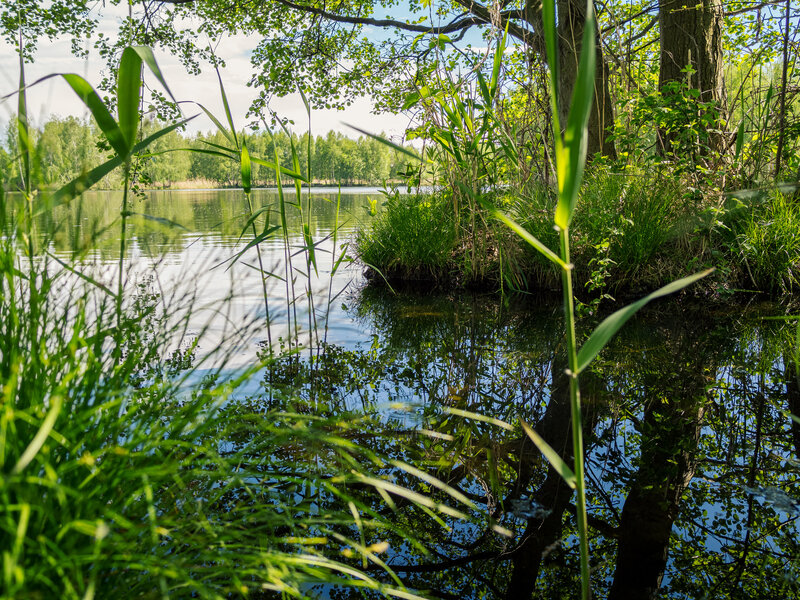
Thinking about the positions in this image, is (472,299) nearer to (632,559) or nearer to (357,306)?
(357,306)

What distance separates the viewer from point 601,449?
1.88 metres

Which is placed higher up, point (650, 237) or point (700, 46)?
point (700, 46)

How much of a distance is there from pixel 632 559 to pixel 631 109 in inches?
170

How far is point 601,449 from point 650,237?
9.45 ft

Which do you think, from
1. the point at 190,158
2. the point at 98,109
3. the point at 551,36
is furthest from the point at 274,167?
the point at 190,158

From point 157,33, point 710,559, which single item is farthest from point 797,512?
point 157,33

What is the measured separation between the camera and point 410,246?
521 centimetres

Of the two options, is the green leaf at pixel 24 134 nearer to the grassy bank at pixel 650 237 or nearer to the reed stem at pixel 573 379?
the reed stem at pixel 573 379

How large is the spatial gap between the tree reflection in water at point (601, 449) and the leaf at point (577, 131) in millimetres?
415

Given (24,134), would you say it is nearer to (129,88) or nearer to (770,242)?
(129,88)

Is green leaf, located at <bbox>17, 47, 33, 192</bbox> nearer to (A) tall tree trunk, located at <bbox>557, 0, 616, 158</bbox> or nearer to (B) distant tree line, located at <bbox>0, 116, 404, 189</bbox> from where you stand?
(B) distant tree line, located at <bbox>0, 116, 404, 189</bbox>

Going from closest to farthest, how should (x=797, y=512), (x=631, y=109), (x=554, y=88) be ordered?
1. (x=554, y=88)
2. (x=797, y=512)
3. (x=631, y=109)

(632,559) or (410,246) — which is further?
(410,246)

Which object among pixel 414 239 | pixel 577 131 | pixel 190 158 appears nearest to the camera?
pixel 577 131
